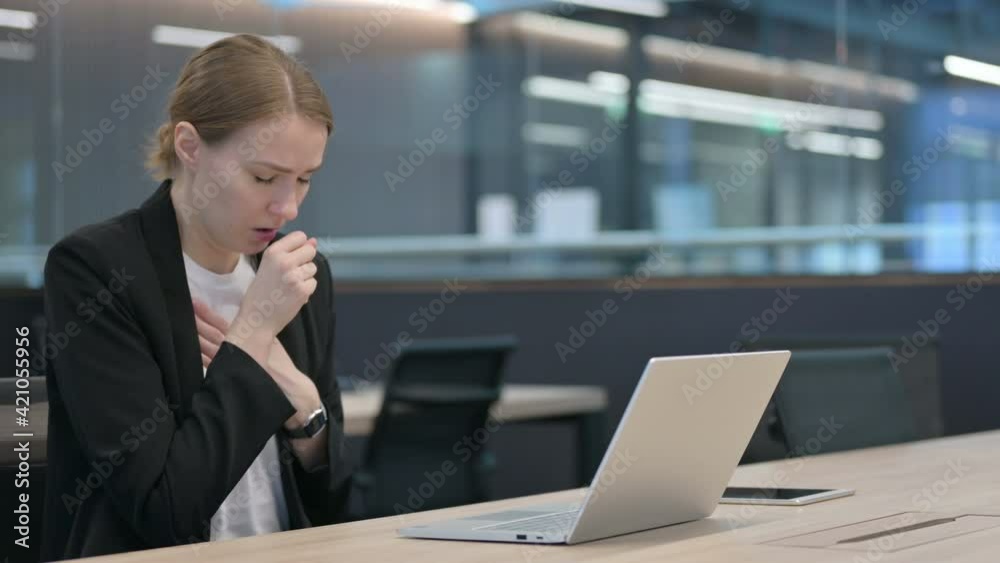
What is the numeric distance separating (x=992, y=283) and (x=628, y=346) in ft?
4.19

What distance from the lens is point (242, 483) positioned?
6.28 ft

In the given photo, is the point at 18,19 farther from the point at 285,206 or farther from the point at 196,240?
the point at 285,206

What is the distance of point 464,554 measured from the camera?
1408 mm

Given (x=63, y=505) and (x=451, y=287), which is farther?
(x=451, y=287)

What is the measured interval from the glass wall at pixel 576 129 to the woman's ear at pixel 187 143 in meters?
2.55

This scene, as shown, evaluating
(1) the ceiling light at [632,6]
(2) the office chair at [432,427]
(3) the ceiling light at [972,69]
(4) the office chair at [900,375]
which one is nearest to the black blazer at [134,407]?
(4) the office chair at [900,375]

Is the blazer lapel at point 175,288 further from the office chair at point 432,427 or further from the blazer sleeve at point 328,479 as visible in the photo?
the office chair at point 432,427

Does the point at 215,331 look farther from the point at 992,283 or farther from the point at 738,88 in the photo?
the point at 738,88

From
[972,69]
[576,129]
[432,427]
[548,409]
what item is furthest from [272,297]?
[576,129]

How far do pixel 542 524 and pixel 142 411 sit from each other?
0.56 meters

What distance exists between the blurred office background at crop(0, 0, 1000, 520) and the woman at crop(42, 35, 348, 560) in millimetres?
1942

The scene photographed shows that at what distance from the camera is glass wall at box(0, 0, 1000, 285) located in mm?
4418

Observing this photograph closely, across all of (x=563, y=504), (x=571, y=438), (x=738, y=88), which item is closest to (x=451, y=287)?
(x=571, y=438)

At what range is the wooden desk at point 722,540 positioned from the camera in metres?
1.38
